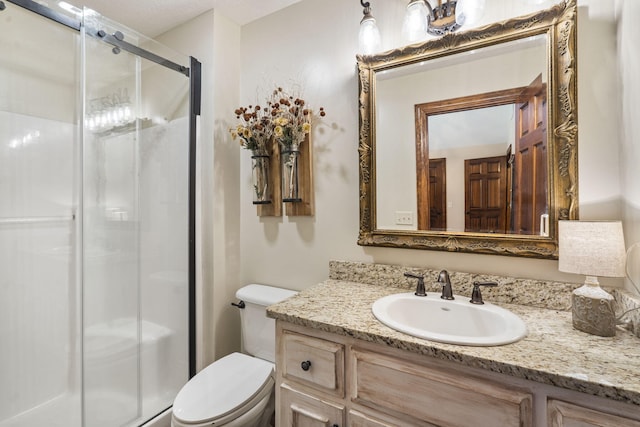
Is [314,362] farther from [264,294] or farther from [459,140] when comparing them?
[459,140]

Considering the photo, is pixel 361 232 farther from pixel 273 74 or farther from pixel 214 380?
pixel 273 74

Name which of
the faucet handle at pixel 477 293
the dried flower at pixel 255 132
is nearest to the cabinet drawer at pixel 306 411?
the faucet handle at pixel 477 293

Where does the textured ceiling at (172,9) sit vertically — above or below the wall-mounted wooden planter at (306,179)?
above

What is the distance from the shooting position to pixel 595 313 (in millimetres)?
863

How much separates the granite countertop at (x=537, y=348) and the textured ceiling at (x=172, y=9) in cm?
166

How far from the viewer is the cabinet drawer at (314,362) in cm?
95

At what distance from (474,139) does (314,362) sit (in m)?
1.07

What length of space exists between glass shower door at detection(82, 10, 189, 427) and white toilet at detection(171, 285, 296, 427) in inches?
15.0

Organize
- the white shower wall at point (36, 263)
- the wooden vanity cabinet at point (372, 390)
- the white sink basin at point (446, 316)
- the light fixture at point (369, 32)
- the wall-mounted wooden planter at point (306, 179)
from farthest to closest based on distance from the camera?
the wall-mounted wooden planter at point (306, 179)
the white shower wall at point (36, 263)
the light fixture at point (369, 32)
the white sink basin at point (446, 316)
the wooden vanity cabinet at point (372, 390)

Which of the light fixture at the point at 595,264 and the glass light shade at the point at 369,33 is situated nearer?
the light fixture at the point at 595,264

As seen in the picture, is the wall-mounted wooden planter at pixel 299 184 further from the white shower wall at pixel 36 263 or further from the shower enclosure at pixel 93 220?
the white shower wall at pixel 36 263

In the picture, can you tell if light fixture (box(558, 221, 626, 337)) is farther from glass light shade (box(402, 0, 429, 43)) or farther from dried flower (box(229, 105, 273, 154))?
dried flower (box(229, 105, 273, 154))

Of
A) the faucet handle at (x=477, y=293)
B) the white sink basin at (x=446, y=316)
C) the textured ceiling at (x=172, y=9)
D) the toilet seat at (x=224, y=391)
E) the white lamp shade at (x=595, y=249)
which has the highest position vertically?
the textured ceiling at (x=172, y=9)

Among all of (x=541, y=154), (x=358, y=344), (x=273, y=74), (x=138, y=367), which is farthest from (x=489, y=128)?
(x=138, y=367)
